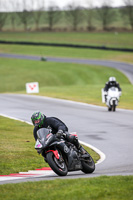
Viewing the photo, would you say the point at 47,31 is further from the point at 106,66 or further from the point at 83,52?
the point at 106,66

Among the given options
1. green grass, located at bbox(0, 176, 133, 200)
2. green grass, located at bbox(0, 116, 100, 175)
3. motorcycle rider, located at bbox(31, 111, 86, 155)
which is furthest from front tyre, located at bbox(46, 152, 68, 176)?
green grass, located at bbox(0, 116, 100, 175)

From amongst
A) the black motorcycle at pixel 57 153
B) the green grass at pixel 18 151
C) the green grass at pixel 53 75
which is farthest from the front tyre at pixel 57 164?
the green grass at pixel 53 75

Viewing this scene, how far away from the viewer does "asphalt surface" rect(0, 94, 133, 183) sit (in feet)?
36.4

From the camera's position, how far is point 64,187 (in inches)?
296

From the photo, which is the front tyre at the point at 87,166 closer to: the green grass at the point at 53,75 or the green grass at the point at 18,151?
the green grass at the point at 18,151

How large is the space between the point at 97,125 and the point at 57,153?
9.76 meters

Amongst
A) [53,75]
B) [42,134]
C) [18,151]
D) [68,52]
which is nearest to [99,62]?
[68,52]

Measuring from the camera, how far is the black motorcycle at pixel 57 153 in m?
9.05

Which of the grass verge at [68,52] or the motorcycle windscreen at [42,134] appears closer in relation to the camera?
the motorcycle windscreen at [42,134]

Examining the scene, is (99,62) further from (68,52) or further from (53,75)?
(53,75)

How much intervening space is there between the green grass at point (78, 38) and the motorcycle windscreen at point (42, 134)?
73.5 metres

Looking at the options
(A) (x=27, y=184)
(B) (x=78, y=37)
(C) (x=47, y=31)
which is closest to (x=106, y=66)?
(B) (x=78, y=37)

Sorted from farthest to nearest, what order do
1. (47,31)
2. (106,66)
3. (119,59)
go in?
(47,31)
(119,59)
(106,66)

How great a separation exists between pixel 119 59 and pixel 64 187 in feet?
204
